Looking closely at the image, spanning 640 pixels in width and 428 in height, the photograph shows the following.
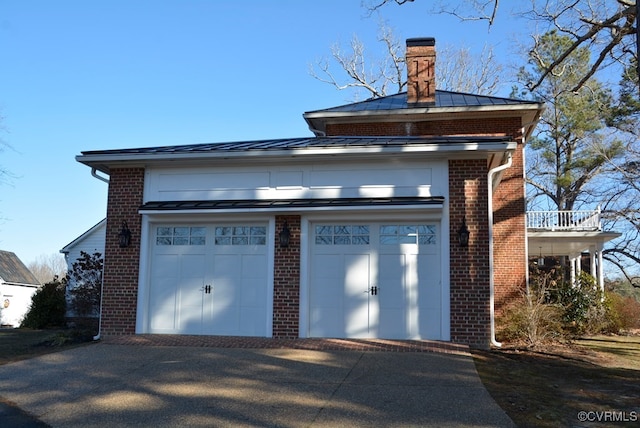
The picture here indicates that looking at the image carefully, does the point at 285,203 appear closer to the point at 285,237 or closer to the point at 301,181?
the point at 301,181

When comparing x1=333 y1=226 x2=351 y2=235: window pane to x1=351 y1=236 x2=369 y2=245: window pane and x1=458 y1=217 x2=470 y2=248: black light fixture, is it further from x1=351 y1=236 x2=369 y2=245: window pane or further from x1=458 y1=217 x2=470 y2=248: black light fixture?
x1=458 y1=217 x2=470 y2=248: black light fixture

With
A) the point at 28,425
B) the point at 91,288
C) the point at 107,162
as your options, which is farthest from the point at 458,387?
the point at 91,288

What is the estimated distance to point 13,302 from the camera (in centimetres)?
3956

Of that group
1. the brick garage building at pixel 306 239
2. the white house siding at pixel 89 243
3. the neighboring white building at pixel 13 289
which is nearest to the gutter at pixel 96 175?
the brick garage building at pixel 306 239

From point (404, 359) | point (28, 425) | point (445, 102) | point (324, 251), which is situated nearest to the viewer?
point (28, 425)

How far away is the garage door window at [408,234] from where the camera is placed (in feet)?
36.3

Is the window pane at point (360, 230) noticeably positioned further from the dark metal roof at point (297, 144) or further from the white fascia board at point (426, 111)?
the white fascia board at point (426, 111)

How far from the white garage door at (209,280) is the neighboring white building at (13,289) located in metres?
30.2

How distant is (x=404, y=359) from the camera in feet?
29.6

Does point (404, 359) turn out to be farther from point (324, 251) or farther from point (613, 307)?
point (613, 307)

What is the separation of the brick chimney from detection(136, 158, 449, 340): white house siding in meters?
6.62

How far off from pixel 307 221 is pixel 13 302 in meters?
36.2

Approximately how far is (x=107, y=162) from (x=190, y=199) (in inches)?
78.6

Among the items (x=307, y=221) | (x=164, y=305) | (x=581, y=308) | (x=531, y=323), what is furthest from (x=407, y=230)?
(x=581, y=308)
